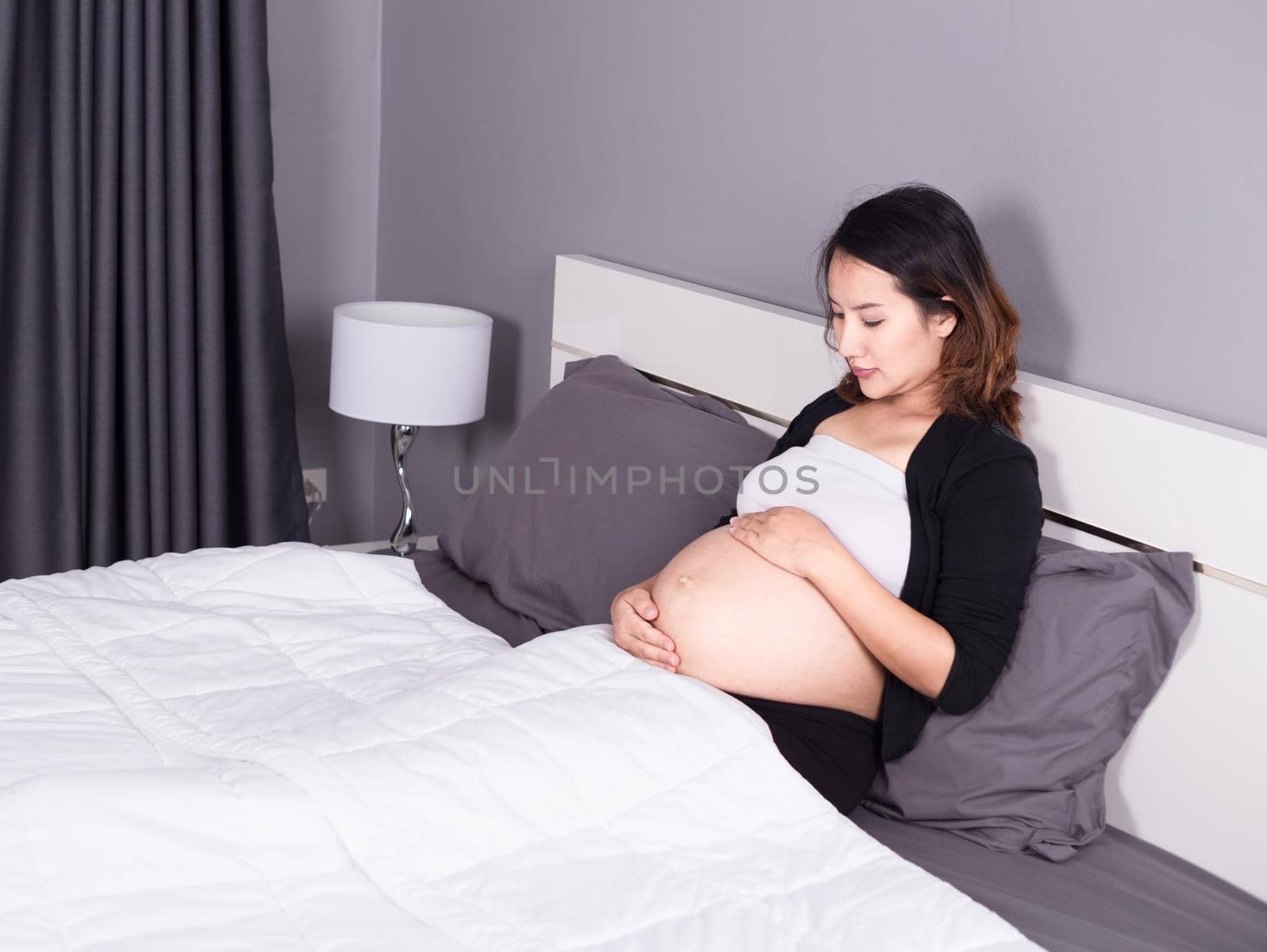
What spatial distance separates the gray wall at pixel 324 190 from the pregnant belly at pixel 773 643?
1822 millimetres

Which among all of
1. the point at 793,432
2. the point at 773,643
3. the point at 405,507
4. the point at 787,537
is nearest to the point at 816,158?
the point at 793,432

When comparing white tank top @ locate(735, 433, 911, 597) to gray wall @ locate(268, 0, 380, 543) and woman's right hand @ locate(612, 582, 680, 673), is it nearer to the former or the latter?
woman's right hand @ locate(612, 582, 680, 673)

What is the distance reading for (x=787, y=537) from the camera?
1460 millimetres

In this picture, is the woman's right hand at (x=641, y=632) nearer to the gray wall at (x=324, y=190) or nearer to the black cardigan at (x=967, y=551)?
the black cardigan at (x=967, y=551)

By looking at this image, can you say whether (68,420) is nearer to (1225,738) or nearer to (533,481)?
(533,481)

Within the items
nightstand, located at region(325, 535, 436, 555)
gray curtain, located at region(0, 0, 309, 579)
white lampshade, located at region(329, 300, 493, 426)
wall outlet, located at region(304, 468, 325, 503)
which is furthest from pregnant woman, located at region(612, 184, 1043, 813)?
wall outlet, located at region(304, 468, 325, 503)

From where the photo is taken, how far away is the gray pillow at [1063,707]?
1.40m

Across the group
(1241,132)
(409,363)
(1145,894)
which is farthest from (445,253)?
(1145,894)

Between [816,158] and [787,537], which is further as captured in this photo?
[816,158]

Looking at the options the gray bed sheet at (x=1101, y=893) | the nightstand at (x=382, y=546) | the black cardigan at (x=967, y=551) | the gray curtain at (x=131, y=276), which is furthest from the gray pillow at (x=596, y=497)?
the gray curtain at (x=131, y=276)

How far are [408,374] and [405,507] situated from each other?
0.26 meters

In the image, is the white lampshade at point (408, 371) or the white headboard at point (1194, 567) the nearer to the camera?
the white headboard at point (1194, 567)

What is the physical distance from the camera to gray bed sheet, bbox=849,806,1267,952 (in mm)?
1241

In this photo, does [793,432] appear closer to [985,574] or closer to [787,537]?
[787,537]
